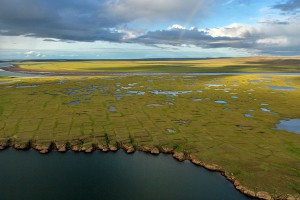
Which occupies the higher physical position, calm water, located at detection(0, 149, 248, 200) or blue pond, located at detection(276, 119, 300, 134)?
blue pond, located at detection(276, 119, 300, 134)

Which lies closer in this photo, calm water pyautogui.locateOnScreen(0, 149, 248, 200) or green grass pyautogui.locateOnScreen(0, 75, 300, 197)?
calm water pyautogui.locateOnScreen(0, 149, 248, 200)

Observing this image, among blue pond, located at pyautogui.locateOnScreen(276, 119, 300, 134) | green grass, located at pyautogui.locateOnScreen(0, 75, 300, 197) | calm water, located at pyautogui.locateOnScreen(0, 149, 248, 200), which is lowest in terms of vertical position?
calm water, located at pyautogui.locateOnScreen(0, 149, 248, 200)

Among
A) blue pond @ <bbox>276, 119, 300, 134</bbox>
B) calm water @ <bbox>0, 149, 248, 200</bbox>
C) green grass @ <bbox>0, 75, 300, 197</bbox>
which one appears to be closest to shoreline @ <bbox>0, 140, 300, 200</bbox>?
calm water @ <bbox>0, 149, 248, 200</bbox>

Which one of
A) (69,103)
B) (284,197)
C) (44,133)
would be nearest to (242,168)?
(284,197)

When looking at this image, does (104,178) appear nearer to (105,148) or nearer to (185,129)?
(105,148)

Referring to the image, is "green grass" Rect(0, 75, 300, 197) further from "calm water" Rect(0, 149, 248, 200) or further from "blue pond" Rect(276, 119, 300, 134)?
"calm water" Rect(0, 149, 248, 200)

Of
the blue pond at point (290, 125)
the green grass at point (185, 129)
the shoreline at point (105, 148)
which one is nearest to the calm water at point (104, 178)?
the shoreline at point (105, 148)

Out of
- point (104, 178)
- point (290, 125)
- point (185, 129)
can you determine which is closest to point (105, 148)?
point (104, 178)
